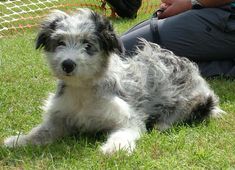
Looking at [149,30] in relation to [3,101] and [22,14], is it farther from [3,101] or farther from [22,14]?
[22,14]

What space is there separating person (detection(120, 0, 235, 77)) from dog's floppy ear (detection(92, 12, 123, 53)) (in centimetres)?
191

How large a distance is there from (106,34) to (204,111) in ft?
4.45

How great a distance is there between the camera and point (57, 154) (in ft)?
13.0

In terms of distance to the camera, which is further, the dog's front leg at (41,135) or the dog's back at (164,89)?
the dog's back at (164,89)

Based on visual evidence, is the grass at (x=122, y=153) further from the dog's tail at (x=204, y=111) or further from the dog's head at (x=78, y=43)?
the dog's head at (x=78, y=43)

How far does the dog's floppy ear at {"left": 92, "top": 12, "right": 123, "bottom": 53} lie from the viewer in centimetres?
422

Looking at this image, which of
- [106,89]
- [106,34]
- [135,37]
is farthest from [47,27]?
[135,37]

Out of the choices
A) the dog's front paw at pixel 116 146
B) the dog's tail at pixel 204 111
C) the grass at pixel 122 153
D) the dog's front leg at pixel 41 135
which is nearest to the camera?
the grass at pixel 122 153

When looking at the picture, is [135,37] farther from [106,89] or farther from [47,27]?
[47,27]

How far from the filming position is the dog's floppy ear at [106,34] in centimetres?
422

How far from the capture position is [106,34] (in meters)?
4.23

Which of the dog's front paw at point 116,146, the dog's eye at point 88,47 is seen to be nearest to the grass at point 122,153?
the dog's front paw at point 116,146

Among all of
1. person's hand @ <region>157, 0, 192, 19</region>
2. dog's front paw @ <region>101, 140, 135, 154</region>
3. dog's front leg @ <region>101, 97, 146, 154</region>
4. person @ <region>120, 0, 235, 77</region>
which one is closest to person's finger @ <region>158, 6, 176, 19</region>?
person's hand @ <region>157, 0, 192, 19</region>

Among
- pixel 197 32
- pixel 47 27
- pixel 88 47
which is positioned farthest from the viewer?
pixel 197 32
